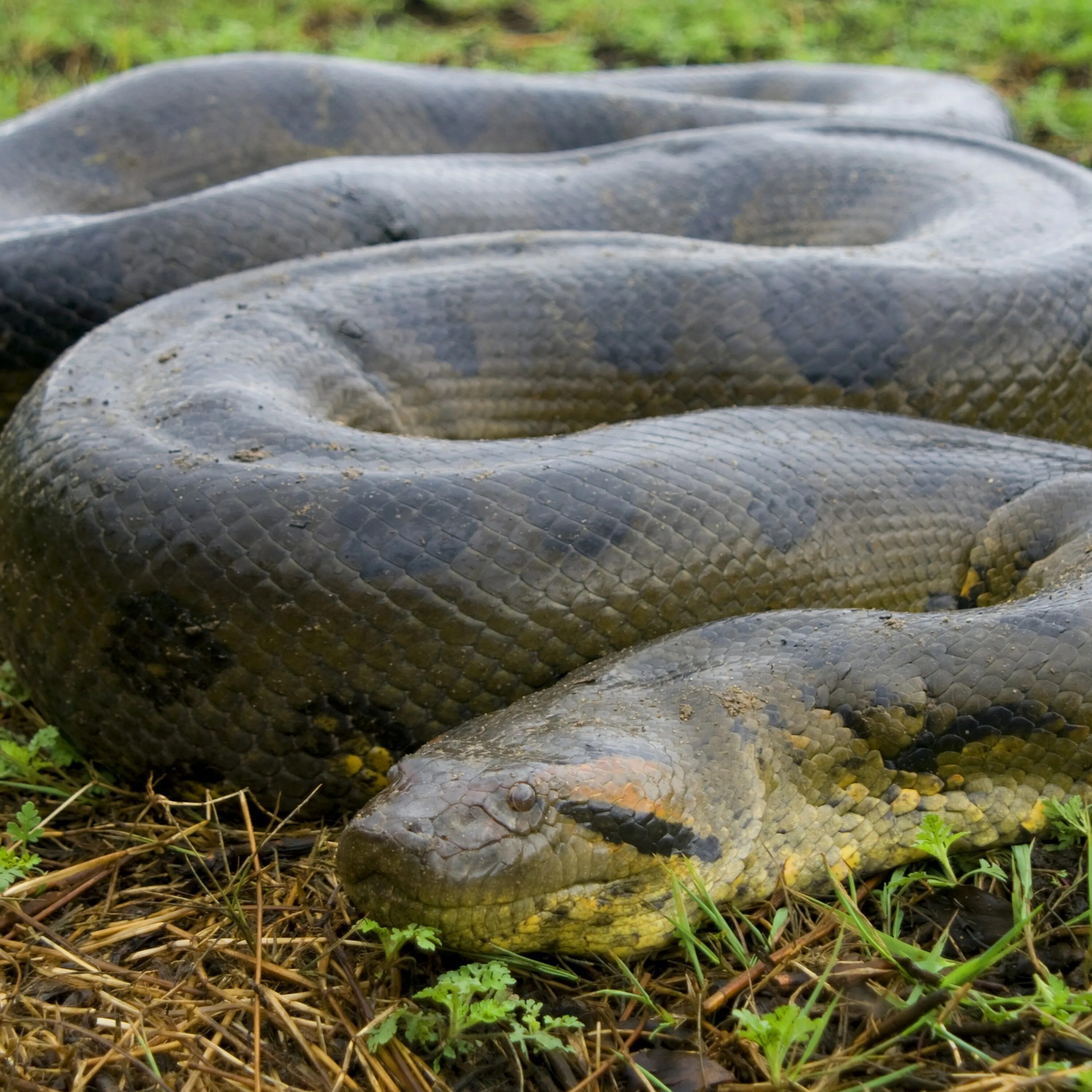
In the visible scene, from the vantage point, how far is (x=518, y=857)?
2.64m

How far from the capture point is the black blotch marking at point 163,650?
330 centimetres

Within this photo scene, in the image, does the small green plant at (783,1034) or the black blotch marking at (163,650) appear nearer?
the small green plant at (783,1034)

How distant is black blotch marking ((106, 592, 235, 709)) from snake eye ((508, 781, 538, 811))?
0.98 meters

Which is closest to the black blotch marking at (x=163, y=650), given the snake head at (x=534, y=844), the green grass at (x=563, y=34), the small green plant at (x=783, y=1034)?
the snake head at (x=534, y=844)

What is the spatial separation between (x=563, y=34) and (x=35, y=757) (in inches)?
326

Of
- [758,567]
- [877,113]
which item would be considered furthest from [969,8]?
[758,567]

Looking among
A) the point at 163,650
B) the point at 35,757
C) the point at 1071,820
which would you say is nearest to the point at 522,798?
the point at 163,650

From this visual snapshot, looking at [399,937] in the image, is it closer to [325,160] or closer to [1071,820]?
[1071,820]

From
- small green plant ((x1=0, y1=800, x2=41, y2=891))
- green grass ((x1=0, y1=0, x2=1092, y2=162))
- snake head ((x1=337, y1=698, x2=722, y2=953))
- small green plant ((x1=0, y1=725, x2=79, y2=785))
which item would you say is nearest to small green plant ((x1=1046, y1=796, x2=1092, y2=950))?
snake head ((x1=337, y1=698, x2=722, y2=953))

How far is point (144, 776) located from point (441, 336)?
6.00ft

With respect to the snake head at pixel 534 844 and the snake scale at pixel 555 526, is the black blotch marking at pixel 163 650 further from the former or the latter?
the snake head at pixel 534 844

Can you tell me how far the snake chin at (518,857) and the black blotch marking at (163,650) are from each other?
0.76 m

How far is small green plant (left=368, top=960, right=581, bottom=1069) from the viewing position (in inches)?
100

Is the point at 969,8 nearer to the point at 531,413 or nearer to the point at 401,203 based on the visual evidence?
the point at 401,203
